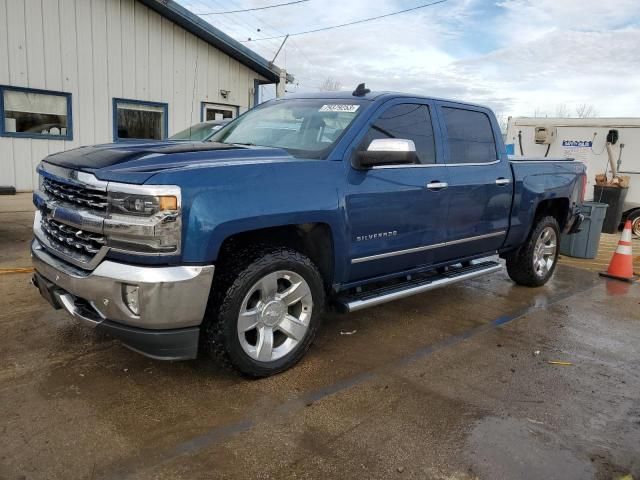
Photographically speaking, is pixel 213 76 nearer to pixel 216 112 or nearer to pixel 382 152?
pixel 216 112

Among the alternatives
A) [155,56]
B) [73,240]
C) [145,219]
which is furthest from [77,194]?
[155,56]

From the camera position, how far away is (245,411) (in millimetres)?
3164

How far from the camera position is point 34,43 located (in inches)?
428

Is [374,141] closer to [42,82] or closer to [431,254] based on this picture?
[431,254]

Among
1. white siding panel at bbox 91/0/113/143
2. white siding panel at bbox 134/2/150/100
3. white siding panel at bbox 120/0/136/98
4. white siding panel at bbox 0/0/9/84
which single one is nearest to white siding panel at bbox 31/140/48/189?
white siding panel at bbox 91/0/113/143

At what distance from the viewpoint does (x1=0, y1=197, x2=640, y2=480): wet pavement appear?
8.84 feet

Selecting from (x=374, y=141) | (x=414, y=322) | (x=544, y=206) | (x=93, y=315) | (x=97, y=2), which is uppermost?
(x=97, y=2)

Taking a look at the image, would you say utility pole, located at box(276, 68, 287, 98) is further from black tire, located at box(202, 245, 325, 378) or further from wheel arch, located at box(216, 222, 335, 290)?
black tire, located at box(202, 245, 325, 378)

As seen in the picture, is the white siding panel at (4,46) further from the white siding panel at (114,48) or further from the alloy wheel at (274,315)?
the alloy wheel at (274,315)

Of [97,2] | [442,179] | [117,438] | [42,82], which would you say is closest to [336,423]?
[117,438]

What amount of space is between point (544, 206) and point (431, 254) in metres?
2.34

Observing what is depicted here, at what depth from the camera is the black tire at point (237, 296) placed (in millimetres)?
3197

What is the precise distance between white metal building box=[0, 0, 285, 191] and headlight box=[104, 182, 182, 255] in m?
9.72

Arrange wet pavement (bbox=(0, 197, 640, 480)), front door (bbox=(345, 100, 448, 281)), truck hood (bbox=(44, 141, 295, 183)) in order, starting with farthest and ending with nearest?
front door (bbox=(345, 100, 448, 281)) → truck hood (bbox=(44, 141, 295, 183)) → wet pavement (bbox=(0, 197, 640, 480))
